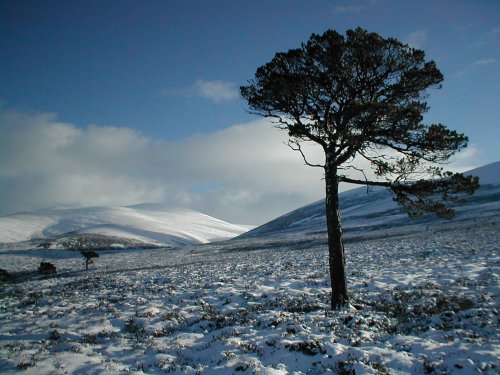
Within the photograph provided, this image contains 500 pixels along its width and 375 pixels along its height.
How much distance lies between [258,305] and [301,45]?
33.0 feet

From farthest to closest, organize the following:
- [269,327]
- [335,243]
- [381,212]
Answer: [381,212], [335,243], [269,327]

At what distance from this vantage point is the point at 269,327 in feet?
34.8

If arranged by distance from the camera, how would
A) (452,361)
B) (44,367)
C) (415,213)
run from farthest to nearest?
(415,213), (44,367), (452,361)

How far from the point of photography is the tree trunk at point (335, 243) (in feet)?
40.8

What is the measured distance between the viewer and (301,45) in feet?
41.4

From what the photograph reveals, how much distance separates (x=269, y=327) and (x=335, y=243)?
12.8 feet

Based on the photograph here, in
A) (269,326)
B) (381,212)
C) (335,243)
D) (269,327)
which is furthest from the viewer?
(381,212)

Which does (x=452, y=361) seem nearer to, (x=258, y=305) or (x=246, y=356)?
(x=246, y=356)

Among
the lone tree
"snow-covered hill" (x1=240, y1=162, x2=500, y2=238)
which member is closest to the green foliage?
the lone tree

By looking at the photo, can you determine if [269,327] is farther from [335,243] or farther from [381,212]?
[381,212]

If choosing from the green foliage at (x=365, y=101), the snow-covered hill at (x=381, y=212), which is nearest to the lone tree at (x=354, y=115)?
the green foliage at (x=365, y=101)

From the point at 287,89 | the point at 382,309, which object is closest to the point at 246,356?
the point at 382,309

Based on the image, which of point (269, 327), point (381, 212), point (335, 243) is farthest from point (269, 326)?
point (381, 212)

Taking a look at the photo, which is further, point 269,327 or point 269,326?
point 269,326
